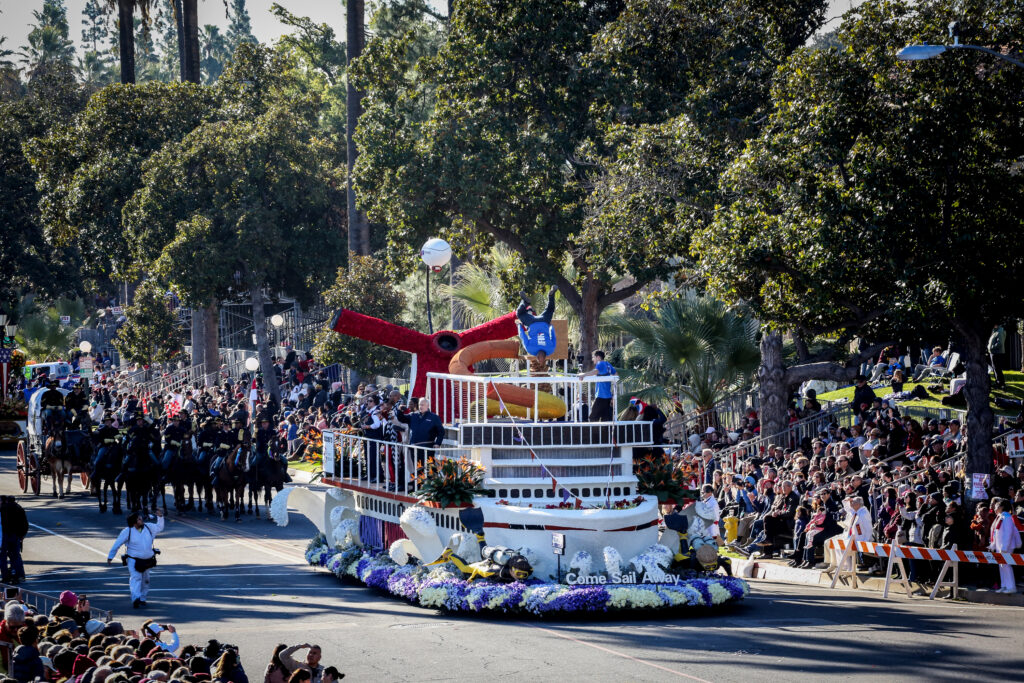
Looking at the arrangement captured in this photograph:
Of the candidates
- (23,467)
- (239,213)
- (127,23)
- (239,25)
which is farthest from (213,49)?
(23,467)

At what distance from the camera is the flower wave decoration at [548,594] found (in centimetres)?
1645

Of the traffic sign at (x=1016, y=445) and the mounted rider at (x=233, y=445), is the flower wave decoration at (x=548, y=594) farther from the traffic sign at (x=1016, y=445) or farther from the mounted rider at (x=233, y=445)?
the mounted rider at (x=233, y=445)

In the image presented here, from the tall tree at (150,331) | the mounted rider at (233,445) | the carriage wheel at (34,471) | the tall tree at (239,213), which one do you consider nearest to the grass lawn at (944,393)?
the mounted rider at (233,445)

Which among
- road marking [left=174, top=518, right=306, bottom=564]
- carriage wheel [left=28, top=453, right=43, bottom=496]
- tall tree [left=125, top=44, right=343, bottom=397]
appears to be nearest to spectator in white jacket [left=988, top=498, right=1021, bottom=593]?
road marking [left=174, top=518, right=306, bottom=564]

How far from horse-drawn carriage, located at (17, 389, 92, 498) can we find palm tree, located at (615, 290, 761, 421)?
12.5m

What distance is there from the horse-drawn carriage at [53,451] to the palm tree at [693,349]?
41.1 feet

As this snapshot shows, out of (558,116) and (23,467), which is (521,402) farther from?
(23,467)

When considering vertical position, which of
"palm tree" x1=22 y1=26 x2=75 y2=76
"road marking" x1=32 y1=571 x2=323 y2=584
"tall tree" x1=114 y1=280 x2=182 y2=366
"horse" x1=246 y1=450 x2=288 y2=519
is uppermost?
"palm tree" x1=22 y1=26 x2=75 y2=76

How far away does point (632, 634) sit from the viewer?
15.7 meters

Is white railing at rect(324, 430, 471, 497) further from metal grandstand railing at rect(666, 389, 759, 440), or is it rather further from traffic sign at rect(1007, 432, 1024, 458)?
metal grandstand railing at rect(666, 389, 759, 440)

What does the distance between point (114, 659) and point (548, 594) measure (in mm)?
7160

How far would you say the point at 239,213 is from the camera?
4391cm

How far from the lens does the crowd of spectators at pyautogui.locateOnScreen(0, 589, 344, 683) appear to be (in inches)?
390

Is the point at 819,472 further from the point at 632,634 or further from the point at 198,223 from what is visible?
the point at 198,223
